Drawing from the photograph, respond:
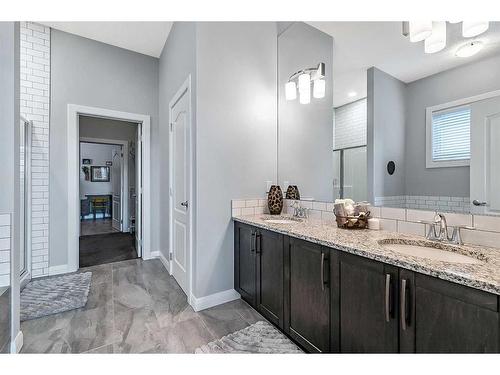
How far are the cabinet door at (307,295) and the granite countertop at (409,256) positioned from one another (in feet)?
0.31

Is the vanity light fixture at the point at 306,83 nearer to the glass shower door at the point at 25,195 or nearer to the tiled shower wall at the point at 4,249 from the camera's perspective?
the tiled shower wall at the point at 4,249

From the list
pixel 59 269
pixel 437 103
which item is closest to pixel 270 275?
Result: pixel 437 103

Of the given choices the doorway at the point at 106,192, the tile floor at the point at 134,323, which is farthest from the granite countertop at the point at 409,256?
the doorway at the point at 106,192

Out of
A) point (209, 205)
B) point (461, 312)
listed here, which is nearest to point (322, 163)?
point (209, 205)

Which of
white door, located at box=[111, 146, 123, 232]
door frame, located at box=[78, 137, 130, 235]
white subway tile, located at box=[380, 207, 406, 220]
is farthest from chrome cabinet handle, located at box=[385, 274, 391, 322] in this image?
white door, located at box=[111, 146, 123, 232]

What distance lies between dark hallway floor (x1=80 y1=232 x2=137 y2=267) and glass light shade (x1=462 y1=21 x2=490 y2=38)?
4.25 metres

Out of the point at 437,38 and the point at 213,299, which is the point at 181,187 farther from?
the point at 437,38

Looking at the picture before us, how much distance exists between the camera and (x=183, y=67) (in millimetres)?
2525

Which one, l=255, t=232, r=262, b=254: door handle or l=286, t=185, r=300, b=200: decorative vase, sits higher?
l=286, t=185, r=300, b=200: decorative vase

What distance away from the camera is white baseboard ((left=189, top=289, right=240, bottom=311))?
2.19 m

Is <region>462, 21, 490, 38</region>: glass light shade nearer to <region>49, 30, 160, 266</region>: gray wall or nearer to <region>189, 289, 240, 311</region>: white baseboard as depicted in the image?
<region>189, 289, 240, 311</region>: white baseboard

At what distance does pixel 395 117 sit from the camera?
1705 mm
